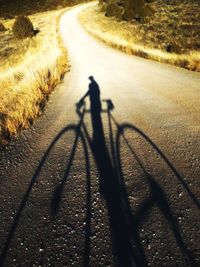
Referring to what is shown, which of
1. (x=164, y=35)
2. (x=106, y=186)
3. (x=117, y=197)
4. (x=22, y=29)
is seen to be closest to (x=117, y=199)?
(x=117, y=197)

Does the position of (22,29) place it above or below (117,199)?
above

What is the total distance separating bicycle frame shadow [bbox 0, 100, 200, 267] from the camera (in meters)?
2.97

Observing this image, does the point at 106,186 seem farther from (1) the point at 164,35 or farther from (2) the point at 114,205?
(1) the point at 164,35

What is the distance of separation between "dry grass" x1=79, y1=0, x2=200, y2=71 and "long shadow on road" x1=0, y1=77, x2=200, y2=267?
7235 millimetres

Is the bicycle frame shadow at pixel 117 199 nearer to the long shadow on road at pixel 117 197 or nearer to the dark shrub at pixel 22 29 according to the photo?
the long shadow on road at pixel 117 197

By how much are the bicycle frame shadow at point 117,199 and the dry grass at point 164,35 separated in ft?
24.4

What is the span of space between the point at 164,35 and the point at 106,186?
1842cm

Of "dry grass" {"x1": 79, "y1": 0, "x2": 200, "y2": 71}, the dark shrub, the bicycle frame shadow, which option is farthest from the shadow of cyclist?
the dark shrub

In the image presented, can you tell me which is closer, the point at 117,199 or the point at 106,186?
the point at 117,199

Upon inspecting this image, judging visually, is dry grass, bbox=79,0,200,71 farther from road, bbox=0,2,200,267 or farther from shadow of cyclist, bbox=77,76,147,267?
shadow of cyclist, bbox=77,76,147,267

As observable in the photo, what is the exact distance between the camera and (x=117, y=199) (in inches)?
147

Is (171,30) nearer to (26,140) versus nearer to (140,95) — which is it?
(140,95)

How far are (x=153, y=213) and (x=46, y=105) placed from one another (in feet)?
17.3

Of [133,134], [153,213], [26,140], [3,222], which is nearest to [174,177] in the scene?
[153,213]
